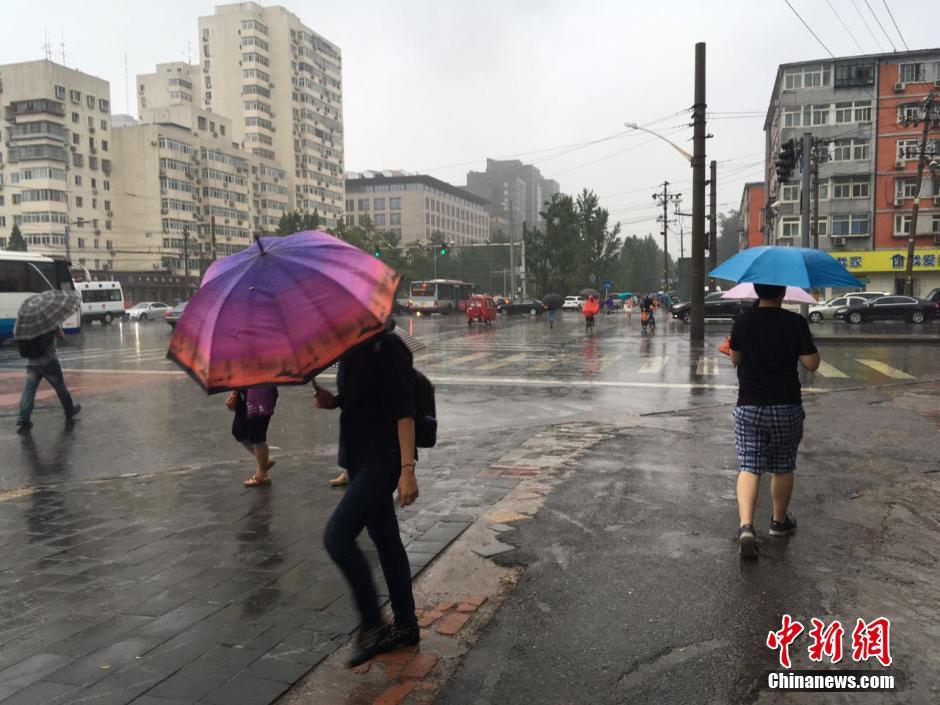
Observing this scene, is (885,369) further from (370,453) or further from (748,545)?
(370,453)

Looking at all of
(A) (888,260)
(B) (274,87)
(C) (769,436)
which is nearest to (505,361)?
(C) (769,436)

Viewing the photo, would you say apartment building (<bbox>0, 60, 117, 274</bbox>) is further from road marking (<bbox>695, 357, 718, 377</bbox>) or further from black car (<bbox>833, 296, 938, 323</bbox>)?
road marking (<bbox>695, 357, 718, 377</bbox>)

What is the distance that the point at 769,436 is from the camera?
4.50 metres

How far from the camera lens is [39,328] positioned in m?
8.91

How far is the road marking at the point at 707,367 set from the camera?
48.3ft

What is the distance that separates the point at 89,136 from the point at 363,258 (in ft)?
303

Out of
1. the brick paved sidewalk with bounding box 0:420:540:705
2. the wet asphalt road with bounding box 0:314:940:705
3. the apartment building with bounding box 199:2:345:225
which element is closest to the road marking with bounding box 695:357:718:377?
the wet asphalt road with bounding box 0:314:940:705

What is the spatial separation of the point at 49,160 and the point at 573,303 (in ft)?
187

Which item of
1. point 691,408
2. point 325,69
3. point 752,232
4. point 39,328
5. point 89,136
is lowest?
point 691,408

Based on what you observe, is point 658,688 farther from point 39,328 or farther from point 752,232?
point 752,232

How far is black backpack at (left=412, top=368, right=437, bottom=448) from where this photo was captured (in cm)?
327

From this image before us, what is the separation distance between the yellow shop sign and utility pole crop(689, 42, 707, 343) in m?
32.1

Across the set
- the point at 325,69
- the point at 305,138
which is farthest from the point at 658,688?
the point at 325,69

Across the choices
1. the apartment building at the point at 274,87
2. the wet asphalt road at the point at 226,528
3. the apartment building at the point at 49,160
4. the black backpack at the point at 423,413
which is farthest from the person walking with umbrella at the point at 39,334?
the apartment building at the point at 274,87
